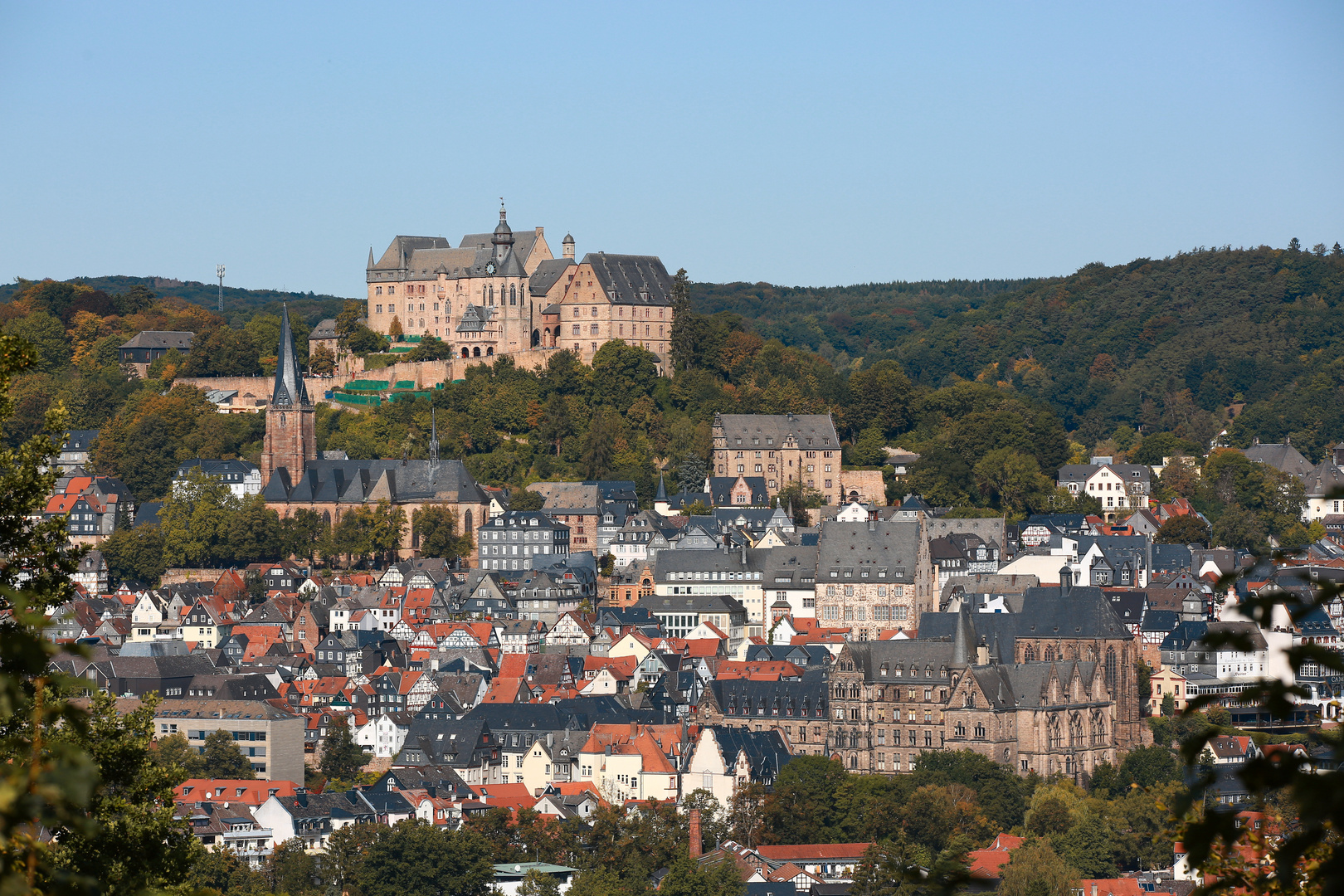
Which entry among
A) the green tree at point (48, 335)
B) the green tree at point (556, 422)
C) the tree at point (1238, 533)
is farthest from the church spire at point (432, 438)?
the tree at point (1238, 533)

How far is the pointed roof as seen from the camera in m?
105

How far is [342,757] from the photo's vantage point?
7075 centimetres

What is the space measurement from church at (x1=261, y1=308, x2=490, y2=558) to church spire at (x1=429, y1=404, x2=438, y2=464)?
0.07 meters

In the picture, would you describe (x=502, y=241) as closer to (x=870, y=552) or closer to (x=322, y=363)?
(x=322, y=363)

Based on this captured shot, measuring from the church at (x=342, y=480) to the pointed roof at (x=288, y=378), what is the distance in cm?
8

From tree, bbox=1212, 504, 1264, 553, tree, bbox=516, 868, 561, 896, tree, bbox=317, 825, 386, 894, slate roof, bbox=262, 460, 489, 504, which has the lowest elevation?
tree, bbox=516, 868, 561, 896

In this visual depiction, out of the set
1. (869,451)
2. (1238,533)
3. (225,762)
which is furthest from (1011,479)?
(225,762)

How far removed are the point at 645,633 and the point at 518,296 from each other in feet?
103

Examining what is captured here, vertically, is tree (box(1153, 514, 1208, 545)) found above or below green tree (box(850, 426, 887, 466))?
below

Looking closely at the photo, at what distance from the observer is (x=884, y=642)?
6950 centimetres

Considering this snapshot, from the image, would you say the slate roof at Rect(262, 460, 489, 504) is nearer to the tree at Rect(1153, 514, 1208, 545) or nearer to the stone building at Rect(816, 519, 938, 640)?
the stone building at Rect(816, 519, 938, 640)

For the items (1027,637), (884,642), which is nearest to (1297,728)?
(1027,637)

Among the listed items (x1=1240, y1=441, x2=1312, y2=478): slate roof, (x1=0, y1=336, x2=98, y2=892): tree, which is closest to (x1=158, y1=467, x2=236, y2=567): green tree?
(x1=1240, y1=441, x2=1312, y2=478): slate roof

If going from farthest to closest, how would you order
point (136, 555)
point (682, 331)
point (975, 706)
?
point (682, 331)
point (136, 555)
point (975, 706)
